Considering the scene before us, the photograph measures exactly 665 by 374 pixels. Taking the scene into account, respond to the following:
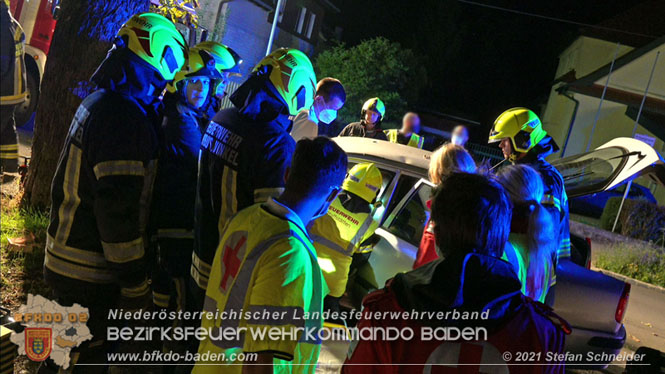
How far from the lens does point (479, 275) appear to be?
1670 mm

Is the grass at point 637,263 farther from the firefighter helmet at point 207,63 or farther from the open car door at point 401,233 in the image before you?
the firefighter helmet at point 207,63

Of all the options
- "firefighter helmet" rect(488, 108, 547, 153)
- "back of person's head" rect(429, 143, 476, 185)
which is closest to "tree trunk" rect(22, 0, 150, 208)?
"back of person's head" rect(429, 143, 476, 185)

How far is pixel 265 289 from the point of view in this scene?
71.4 inches

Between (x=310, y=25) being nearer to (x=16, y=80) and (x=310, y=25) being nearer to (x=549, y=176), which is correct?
(x=16, y=80)

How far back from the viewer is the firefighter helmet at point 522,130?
14.4 feet

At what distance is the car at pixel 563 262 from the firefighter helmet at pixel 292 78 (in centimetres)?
175

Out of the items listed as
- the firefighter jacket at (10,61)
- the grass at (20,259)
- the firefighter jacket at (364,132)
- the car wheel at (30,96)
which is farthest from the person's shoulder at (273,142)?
the car wheel at (30,96)

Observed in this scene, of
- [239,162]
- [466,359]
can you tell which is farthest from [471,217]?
[239,162]

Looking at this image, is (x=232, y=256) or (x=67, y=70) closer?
(x=232, y=256)

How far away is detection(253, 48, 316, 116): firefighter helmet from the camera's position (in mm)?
3045

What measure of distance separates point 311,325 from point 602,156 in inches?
187

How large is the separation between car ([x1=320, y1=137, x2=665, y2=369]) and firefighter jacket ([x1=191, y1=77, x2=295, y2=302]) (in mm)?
1930

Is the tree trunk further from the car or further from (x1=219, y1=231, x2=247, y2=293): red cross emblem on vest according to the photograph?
(x1=219, y1=231, x2=247, y2=293): red cross emblem on vest

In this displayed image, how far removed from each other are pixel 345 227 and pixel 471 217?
2349 mm
